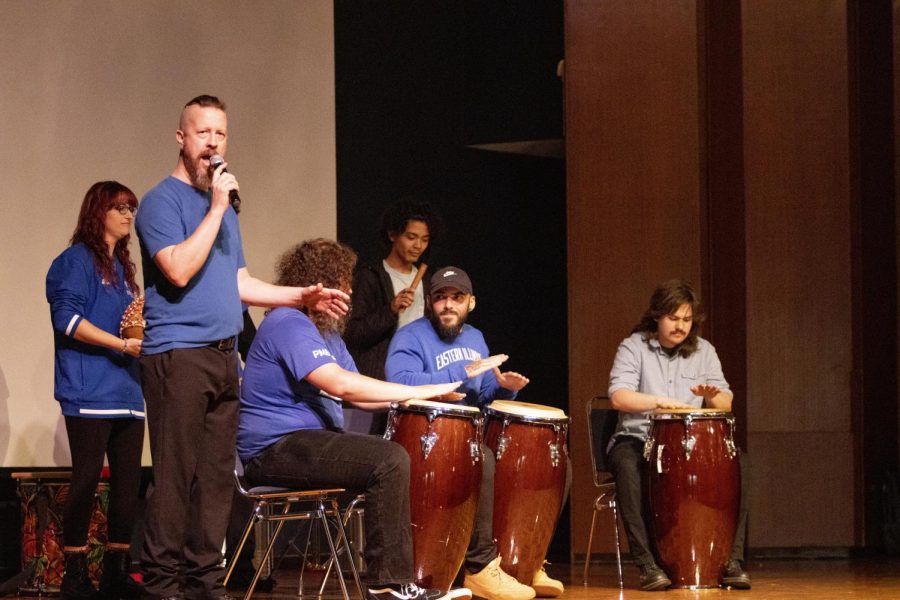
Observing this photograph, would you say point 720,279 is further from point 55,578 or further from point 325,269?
point 55,578

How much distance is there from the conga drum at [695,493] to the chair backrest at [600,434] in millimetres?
394

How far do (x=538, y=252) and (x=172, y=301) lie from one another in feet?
11.4

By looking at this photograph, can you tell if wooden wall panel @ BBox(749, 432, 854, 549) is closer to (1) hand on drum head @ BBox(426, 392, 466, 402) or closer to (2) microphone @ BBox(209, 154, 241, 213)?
(1) hand on drum head @ BBox(426, 392, 466, 402)

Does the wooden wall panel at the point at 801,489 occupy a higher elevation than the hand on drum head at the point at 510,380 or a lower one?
lower

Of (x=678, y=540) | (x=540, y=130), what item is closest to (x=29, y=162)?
(x=540, y=130)

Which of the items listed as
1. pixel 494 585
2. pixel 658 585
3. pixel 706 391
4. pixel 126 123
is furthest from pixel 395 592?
pixel 126 123

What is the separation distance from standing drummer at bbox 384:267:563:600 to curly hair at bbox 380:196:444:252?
78cm

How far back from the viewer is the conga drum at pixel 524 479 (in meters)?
4.34

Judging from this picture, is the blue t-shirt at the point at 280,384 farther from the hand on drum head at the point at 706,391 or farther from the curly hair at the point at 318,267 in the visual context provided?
the hand on drum head at the point at 706,391

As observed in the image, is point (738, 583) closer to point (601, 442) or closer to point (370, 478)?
point (601, 442)

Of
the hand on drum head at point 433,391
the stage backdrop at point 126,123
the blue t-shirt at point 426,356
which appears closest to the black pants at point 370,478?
the hand on drum head at point 433,391

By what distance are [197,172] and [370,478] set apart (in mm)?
990

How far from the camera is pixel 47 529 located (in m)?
4.56

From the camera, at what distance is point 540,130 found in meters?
6.38
